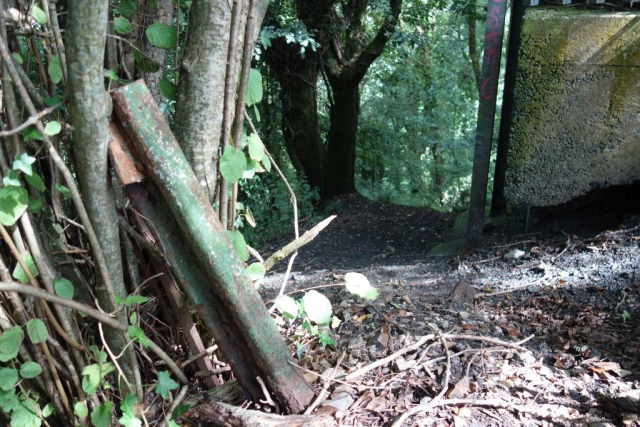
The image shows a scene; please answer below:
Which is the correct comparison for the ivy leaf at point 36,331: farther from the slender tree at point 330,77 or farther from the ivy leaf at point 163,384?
the slender tree at point 330,77

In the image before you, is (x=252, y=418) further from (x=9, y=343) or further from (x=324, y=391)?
(x=9, y=343)

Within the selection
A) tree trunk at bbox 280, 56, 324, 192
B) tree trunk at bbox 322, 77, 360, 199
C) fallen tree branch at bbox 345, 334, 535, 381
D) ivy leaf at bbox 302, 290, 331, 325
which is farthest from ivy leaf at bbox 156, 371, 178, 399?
tree trunk at bbox 322, 77, 360, 199

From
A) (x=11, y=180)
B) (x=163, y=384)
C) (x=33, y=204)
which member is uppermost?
(x=11, y=180)

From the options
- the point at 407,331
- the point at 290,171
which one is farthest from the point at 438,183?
the point at 407,331

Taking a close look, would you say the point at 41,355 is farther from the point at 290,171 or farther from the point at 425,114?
the point at 425,114

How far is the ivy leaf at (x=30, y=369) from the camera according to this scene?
165cm

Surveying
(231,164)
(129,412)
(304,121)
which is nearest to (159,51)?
(231,164)

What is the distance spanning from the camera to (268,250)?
6918mm

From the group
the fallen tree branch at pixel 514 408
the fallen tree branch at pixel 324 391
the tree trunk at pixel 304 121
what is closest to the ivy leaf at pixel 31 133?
the fallen tree branch at pixel 324 391

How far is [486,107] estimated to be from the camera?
4227mm

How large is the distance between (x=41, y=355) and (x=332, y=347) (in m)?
1.11

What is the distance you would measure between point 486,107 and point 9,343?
12.0 feet

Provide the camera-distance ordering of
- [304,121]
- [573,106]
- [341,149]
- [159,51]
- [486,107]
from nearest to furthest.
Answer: [159,51] → [573,106] → [486,107] → [304,121] → [341,149]

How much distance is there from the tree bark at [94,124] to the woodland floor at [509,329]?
819 millimetres
